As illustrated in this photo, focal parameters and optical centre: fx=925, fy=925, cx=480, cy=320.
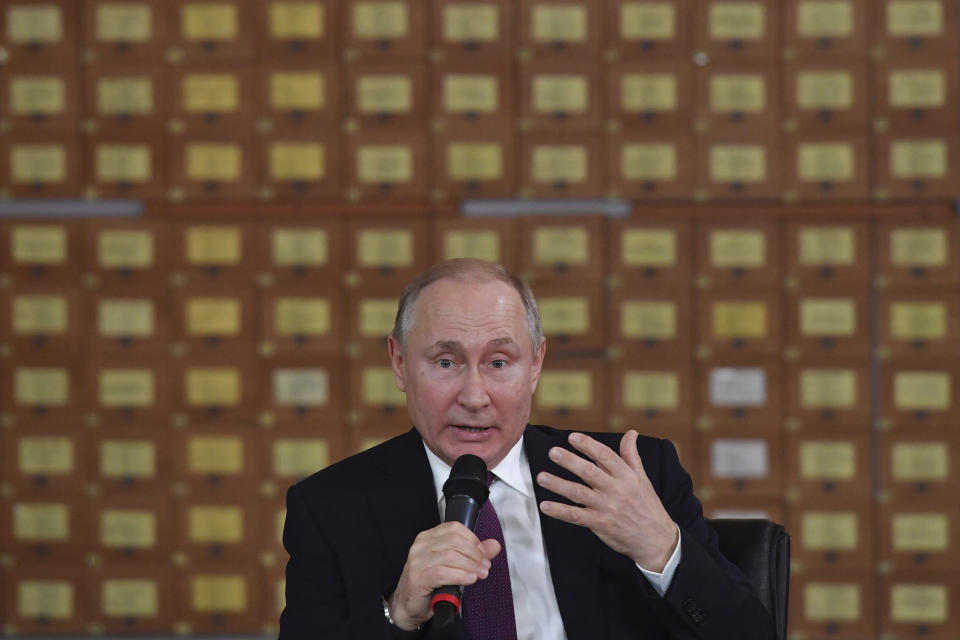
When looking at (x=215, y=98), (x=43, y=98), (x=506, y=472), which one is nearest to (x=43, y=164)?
(x=43, y=98)

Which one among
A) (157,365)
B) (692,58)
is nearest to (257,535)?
(157,365)

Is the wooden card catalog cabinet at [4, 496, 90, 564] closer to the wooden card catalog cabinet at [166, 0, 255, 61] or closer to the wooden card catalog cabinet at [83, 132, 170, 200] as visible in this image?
the wooden card catalog cabinet at [83, 132, 170, 200]

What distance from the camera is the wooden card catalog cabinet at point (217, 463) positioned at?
319 centimetres

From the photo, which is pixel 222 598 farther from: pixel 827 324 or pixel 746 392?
pixel 827 324

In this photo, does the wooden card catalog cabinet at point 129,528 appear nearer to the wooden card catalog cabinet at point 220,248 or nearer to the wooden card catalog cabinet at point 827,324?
the wooden card catalog cabinet at point 220,248

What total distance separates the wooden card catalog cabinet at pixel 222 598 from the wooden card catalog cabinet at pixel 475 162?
1.50 meters

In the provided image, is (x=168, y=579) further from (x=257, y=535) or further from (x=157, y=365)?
(x=157, y=365)

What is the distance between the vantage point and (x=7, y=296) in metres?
3.20

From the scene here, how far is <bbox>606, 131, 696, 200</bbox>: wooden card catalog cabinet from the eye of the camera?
3.15m

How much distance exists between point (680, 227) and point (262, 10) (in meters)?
1.61

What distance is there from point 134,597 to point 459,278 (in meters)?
2.42

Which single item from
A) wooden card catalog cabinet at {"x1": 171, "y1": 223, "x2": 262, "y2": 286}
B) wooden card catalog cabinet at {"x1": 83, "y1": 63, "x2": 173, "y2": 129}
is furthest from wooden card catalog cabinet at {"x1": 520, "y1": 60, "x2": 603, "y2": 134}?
wooden card catalog cabinet at {"x1": 83, "y1": 63, "x2": 173, "y2": 129}

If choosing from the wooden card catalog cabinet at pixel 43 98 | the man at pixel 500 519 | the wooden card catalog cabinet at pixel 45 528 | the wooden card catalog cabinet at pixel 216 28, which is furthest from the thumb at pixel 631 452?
the wooden card catalog cabinet at pixel 43 98

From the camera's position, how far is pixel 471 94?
3.15 m
